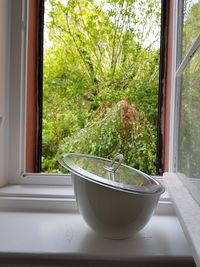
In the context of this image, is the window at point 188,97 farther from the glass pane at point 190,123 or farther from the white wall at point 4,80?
the white wall at point 4,80

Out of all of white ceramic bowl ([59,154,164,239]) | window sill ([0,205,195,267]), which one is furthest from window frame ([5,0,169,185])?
white ceramic bowl ([59,154,164,239])

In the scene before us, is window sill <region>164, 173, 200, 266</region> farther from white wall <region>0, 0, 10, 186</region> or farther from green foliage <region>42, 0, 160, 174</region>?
white wall <region>0, 0, 10, 186</region>

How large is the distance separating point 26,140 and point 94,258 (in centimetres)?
55

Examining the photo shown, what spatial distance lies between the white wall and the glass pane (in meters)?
0.59

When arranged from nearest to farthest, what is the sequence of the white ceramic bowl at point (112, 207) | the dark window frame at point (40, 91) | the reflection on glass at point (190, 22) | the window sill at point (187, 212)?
the window sill at point (187, 212)
the white ceramic bowl at point (112, 207)
the reflection on glass at point (190, 22)
the dark window frame at point (40, 91)

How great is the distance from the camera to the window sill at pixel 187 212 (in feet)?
1.31

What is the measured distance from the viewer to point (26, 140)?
38.0 inches

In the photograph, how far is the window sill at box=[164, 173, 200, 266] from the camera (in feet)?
1.31

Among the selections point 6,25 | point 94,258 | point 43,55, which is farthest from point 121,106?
point 94,258

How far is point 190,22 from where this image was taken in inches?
28.3

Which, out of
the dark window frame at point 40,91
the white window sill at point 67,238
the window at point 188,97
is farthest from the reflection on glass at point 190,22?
the white window sill at point 67,238

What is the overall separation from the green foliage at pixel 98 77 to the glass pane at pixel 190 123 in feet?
0.74

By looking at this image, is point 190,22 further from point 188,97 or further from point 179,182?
point 179,182

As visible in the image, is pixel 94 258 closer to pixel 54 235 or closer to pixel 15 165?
pixel 54 235
